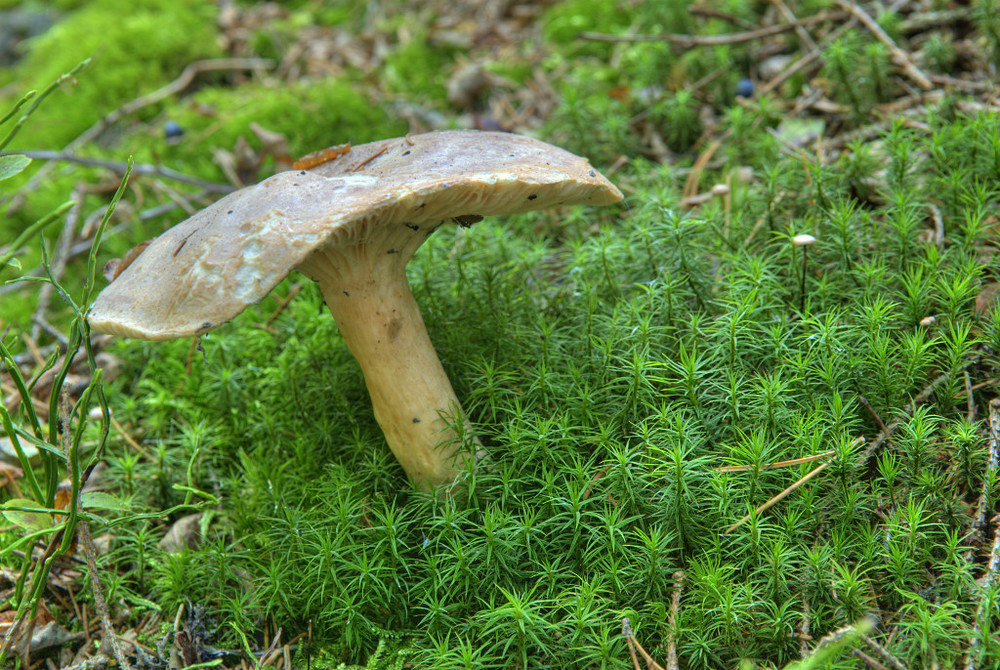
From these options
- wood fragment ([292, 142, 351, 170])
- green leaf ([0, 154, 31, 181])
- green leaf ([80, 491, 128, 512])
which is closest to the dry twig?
wood fragment ([292, 142, 351, 170])

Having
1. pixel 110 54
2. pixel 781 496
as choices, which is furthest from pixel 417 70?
pixel 781 496

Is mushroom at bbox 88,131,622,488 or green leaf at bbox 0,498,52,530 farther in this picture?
green leaf at bbox 0,498,52,530

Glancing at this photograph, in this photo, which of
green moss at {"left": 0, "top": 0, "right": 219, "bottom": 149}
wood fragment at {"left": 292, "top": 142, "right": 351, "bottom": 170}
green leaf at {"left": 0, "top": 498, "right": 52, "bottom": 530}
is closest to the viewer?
green leaf at {"left": 0, "top": 498, "right": 52, "bottom": 530}

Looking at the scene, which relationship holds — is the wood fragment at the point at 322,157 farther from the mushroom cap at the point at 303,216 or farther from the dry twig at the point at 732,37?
the dry twig at the point at 732,37

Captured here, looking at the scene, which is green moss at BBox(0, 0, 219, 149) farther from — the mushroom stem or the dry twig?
the mushroom stem

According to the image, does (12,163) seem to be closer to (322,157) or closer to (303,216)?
(303,216)

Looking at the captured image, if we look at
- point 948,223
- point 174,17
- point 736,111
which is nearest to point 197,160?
point 174,17

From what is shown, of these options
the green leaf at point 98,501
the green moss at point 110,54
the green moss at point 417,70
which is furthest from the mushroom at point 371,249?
the green moss at point 110,54
